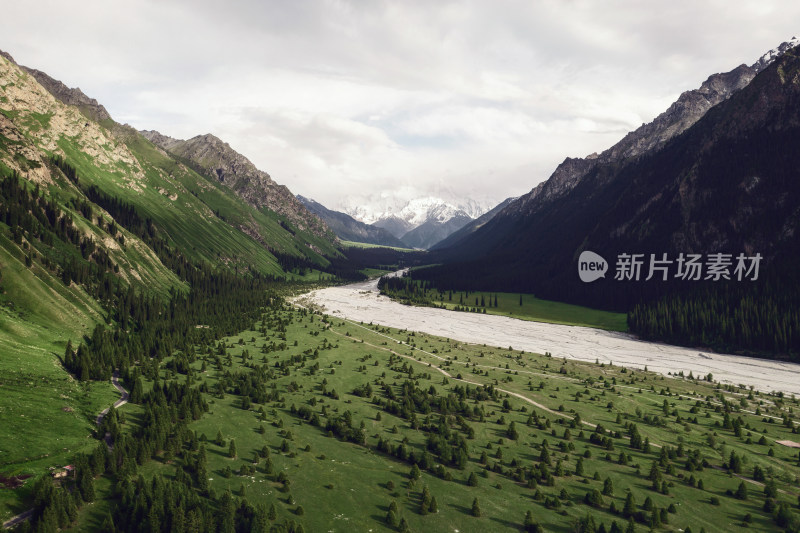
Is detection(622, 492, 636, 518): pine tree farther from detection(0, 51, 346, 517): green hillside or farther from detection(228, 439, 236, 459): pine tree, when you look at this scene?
detection(0, 51, 346, 517): green hillside

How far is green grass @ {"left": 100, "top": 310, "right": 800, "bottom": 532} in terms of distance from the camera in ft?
163

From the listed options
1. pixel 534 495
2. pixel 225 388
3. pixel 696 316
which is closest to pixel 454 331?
pixel 696 316

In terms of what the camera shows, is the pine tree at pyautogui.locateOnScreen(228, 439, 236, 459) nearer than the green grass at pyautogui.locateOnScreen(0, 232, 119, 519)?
No

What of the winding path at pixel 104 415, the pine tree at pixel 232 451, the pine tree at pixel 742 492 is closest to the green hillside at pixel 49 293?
the winding path at pixel 104 415

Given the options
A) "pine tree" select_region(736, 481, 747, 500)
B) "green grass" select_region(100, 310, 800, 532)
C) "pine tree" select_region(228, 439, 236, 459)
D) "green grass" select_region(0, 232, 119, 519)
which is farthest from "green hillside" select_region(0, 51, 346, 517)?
"pine tree" select_region(736, 481, 747, 500)

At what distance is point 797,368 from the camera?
140m

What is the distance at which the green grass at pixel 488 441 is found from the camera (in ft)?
163

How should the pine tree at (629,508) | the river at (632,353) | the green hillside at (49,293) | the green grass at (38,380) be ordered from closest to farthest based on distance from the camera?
the pine tree at (629,508)
the green grass at (38,380)
the green hillside at (49,293)
the river at (632,353)

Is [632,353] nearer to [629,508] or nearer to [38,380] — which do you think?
[629,508]

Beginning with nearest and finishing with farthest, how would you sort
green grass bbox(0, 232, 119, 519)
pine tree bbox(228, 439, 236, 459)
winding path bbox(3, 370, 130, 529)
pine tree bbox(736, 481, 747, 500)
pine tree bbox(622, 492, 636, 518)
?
1. winding path bbox(3, 370, 130, 529)
2. pine tree bbox(622, 492, 636, 518)
3. green grass bbox(0, 232, 119, 519)
4. pine tree bbox(736, 481, 747, 500)
5. pine tree bbox(228, 439, 236, 459)

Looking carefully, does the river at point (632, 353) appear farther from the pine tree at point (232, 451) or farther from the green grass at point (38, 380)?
the pine tree at point (232, 451)

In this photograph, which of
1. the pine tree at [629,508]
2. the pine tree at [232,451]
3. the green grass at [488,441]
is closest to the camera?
the pine tree at [629,508]

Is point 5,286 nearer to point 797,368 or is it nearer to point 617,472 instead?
point 617,472

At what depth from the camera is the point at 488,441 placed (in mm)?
69812
